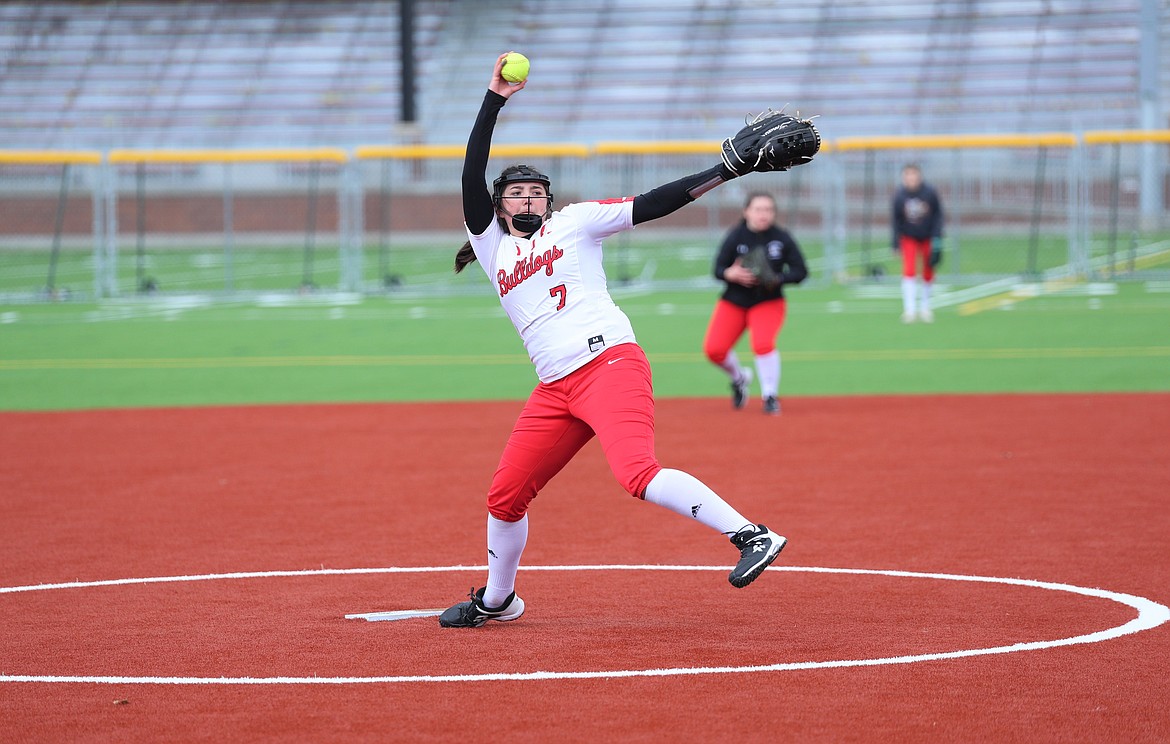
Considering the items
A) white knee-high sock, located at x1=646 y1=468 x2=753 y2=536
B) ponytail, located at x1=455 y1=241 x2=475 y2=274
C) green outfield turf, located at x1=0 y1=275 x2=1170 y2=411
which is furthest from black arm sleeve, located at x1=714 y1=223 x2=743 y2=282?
white knee-high sock, located at x1=646 y1=468 x2=753 y2=536

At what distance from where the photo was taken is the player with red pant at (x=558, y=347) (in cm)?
613

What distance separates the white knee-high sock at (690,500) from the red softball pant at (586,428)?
54 mm

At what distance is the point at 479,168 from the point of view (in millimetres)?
6238

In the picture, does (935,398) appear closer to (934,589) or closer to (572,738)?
(934,589)

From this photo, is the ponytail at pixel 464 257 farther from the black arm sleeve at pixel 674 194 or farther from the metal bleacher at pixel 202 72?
the metal bleacher at pixel 202 72

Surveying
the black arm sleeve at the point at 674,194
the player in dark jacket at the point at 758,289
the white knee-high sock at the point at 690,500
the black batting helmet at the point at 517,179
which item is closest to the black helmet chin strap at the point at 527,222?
the black batting helmet at the point at 517,179

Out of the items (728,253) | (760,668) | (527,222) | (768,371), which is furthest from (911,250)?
(760,668)

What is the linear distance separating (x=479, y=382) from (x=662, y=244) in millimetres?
24668

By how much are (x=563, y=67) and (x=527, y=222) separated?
41.5 meters

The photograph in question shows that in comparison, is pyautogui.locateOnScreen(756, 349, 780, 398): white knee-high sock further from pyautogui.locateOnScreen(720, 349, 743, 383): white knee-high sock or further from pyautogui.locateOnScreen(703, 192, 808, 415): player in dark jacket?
pyautogui.locateOnScreen(720, 349, 743, 383): white knee-high sock

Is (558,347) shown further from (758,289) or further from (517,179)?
(758,289)

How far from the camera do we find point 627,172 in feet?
101

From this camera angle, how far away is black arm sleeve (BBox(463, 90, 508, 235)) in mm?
6227

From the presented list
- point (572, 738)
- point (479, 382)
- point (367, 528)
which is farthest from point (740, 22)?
point (572, 738)
